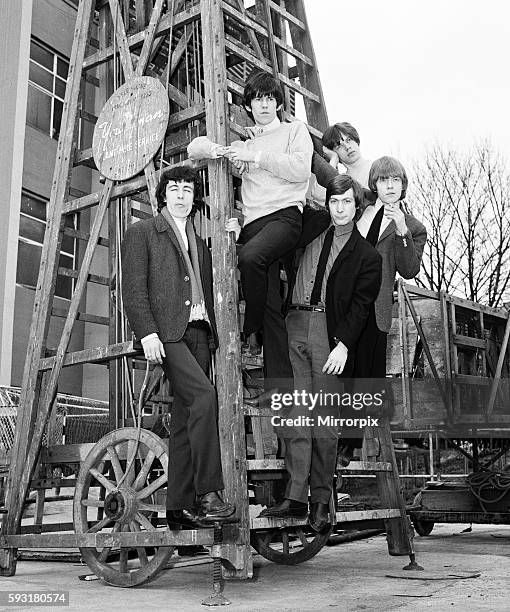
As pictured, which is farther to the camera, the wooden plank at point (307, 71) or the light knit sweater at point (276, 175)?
the wooden plank at point (307, 71)

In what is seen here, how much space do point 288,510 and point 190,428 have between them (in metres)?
Answer: 0.88

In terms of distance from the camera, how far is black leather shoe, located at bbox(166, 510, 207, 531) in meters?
5.44

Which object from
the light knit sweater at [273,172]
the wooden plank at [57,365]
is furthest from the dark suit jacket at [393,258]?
the wooden plank at [57,365]

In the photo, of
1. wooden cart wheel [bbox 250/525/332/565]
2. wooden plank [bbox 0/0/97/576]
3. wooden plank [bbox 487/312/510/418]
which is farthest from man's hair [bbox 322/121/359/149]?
wooden plank [bbox 487/312/510/418]

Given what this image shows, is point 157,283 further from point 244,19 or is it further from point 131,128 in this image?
point 244,19

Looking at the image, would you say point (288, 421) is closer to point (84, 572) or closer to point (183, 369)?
point (183, 369)

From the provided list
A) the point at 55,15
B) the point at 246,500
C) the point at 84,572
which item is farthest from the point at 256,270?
the point at 55,15

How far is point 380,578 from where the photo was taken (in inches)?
246

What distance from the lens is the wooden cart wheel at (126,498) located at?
19.2 ft

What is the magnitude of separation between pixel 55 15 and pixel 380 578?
1499cm

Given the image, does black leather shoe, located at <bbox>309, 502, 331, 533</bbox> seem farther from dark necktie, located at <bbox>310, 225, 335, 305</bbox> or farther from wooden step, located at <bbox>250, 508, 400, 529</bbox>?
dark necktie, located at <bbox>310, 225, 335, 305</bbox>

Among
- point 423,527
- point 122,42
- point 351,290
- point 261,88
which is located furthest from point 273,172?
point 423,527

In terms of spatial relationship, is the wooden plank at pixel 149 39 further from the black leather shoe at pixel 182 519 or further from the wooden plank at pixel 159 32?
the black leather shoe at pixel 182 519

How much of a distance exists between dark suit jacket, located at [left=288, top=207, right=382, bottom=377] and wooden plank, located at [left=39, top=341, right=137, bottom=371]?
129cm
